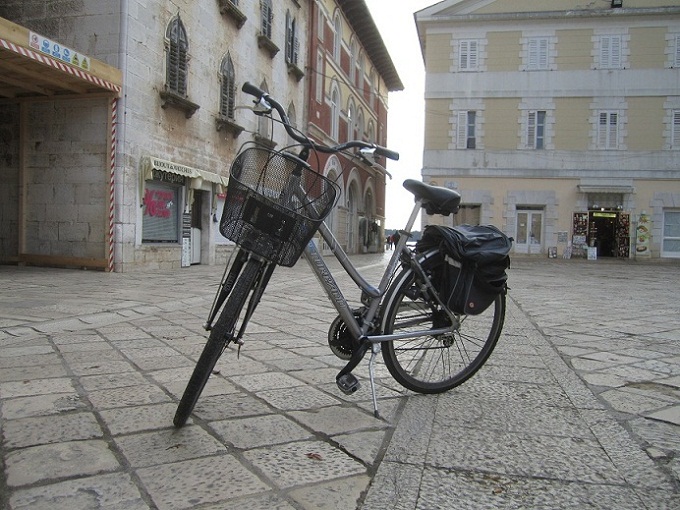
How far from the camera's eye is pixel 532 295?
8219 millimetres

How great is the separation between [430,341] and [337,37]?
2301 cm

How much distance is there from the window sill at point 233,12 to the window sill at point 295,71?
11.1 feet

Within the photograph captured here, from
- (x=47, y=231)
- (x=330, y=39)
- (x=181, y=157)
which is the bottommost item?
(x=47, y=231)

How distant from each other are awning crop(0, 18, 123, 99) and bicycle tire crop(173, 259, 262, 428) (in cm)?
777

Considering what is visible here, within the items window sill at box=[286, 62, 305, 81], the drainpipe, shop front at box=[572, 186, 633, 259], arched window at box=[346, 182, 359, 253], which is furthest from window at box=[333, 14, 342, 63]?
the drainpipe

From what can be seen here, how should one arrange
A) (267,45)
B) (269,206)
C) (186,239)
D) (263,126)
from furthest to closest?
(263,126), (267,45), (186,239), (269,206)

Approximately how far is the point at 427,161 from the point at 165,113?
1383 centimetres

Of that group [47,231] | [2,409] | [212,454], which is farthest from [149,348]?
[47,231]

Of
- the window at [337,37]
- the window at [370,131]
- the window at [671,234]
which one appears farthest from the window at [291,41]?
the window at [671,234]

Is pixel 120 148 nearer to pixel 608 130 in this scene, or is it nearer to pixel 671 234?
pixel 608 130

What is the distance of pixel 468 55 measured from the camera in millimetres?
23406

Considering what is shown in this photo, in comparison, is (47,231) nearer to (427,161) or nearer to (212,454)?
(212,454)

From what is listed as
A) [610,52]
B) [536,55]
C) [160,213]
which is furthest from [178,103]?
[610,52]

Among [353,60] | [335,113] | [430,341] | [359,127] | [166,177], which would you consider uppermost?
[353,60]
